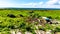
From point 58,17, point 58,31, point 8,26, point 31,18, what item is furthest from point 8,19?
point 58,17

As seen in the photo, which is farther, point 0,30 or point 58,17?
point 58,17

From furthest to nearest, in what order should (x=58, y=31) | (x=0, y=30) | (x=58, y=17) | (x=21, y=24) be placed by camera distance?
1. (x=58, y=17)
2. (x=58, y=31)
3. (x=21, y=24)
4. (x=0, y=30)

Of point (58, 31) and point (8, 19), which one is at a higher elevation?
point (8, 19)

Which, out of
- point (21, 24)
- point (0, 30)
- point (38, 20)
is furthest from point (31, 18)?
point (0, 30)

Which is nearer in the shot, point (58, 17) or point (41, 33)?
point (41, 33)

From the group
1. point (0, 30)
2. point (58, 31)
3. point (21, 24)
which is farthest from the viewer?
point (58, 31)

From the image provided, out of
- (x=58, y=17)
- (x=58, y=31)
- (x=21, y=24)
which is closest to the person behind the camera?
(x=21, y=24)

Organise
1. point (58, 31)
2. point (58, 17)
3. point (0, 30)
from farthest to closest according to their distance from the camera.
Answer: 1. point (58, 17)
2. point (58, 31)
3. point (0, 30)

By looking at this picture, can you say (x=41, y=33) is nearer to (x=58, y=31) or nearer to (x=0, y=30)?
(x=58, y=31)

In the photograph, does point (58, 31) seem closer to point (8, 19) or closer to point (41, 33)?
point (41, 33)
